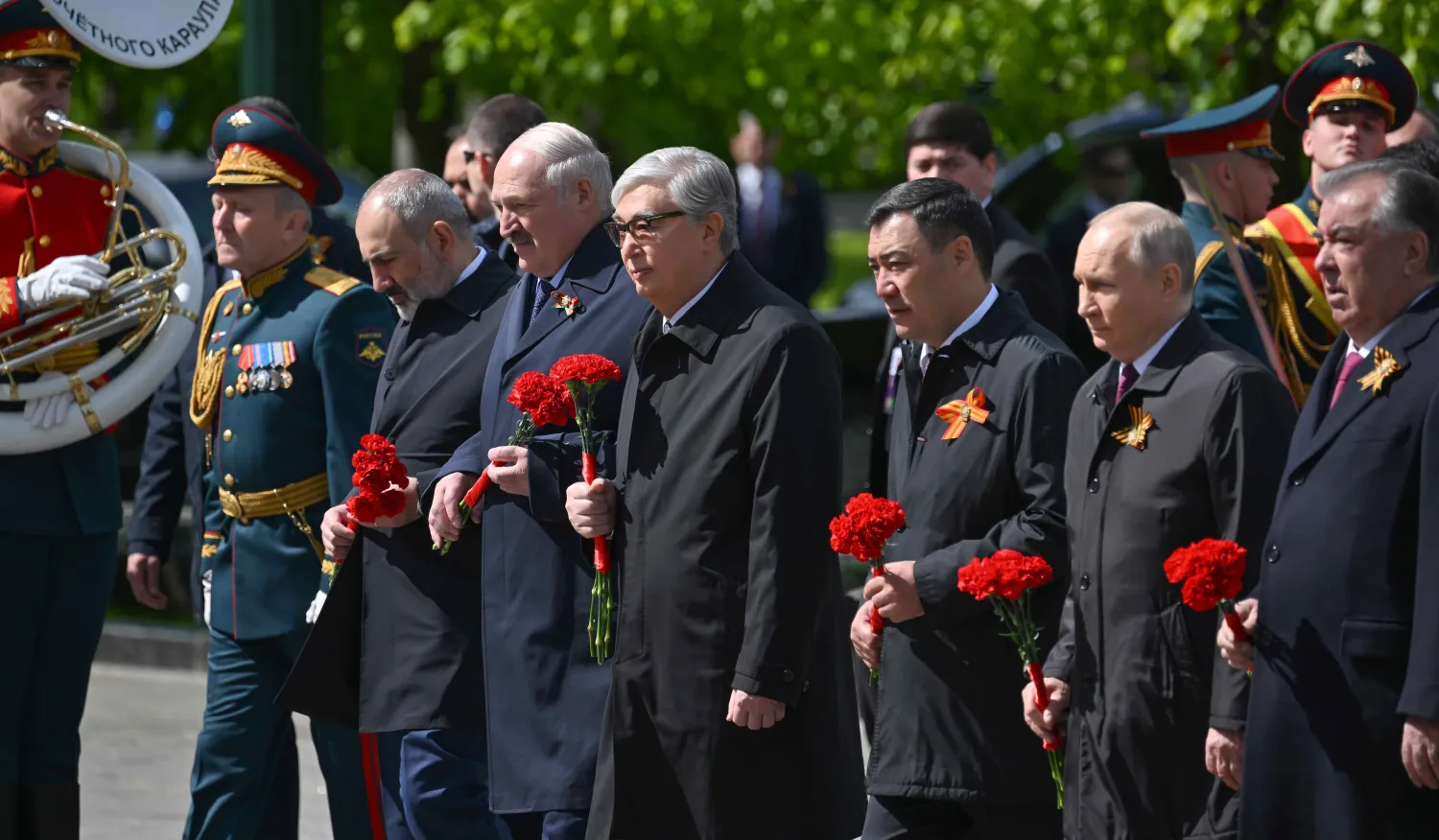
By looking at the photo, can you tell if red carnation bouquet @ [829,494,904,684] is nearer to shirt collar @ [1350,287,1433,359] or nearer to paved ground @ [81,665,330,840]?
shirt collar @ [1350,287,1433,359]

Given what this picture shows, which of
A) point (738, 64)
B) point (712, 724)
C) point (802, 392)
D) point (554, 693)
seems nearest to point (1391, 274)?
point (802, 392)

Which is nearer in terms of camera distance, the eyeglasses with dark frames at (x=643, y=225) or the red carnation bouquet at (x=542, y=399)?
the eyeglasses with dark frames at (x=643, y=225)

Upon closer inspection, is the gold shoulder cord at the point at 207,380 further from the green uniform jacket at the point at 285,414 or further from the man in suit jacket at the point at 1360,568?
the man in suit jacket at the point at 1360,568

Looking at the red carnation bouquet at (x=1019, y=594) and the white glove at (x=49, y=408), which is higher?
the white glove at (x=49, y=408)

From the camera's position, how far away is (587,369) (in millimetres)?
5152

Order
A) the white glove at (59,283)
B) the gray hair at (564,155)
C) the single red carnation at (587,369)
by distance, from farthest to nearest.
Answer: the white glove at (59,283), the gray hair at (564,155), the single red carnation at (587,369)

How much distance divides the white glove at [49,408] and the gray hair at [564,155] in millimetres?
1672

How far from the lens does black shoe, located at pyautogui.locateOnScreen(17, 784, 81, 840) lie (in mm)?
6371

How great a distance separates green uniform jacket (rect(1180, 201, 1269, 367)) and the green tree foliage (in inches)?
109

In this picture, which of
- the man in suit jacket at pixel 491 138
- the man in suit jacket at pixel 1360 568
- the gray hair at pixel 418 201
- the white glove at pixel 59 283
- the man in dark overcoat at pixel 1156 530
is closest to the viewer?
the man in suit jacket at pixel 1360 568

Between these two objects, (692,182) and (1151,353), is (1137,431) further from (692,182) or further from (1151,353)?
(692,182)

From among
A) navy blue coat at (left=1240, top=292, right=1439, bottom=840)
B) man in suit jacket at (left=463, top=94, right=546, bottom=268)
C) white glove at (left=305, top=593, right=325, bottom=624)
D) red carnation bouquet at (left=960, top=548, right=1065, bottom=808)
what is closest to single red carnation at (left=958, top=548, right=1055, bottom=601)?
red carnation bouquet at (left=960, top=548, right=1065, bottom=808)

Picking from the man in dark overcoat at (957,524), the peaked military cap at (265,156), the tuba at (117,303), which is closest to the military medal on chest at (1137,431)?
the man in dark overcoat at (957,524)

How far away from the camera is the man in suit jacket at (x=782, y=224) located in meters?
13.8
